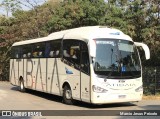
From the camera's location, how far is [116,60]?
55.2 ft

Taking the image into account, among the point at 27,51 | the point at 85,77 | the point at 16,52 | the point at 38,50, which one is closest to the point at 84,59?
the point at 85,77

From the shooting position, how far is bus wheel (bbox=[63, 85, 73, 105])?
60.1 ft

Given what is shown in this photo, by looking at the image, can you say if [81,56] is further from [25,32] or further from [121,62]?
[25,32]

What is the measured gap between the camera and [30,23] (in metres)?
38.9

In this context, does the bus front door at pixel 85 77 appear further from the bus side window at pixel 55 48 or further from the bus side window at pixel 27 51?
the bus side window at pixel 27 51

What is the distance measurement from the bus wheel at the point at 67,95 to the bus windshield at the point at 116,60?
256 cm

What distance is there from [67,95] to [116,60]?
3.15 metres

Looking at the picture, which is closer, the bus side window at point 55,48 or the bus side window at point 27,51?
the bus side window at point 55,48

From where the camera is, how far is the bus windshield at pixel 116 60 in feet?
54.1

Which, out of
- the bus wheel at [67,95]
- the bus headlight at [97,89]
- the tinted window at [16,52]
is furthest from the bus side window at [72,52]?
the tinted window at [16,52]

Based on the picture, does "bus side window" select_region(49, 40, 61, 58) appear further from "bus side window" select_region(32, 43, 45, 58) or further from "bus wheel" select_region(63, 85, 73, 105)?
"bus wheel" select_region(63, 85, 73, 105)

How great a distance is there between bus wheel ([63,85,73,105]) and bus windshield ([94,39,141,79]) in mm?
2556

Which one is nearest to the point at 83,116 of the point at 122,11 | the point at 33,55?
the point at 33,55

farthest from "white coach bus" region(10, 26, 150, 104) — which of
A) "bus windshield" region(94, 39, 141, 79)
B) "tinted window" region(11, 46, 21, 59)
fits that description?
"tinted window" region(11, 46, 21, 59)
